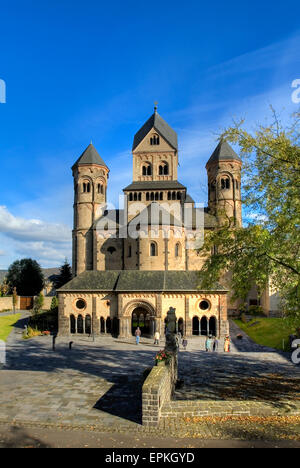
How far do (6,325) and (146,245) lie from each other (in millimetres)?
19791

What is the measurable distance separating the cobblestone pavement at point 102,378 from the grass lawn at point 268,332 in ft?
7.50

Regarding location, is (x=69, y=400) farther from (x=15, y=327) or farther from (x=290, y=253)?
(x=15, y=327)

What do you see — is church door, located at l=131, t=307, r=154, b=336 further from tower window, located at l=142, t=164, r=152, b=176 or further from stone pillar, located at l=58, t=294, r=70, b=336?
tower window, located at l=142, t=164, r=152, b=176

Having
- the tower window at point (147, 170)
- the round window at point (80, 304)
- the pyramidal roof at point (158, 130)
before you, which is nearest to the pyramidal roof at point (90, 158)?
the pyramidal roof at point (158, 130)

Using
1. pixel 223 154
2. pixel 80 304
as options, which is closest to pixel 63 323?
pixel 80 304

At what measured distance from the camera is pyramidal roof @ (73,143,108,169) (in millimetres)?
51344

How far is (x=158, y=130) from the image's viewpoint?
52.9 m

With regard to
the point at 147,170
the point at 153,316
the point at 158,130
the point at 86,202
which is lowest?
the point at 153,316

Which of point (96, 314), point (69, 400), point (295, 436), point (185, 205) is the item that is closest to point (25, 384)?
point (69, 400)

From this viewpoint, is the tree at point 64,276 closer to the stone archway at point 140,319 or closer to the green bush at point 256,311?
the stone archway at point 140,319

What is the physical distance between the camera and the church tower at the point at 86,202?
161 feet

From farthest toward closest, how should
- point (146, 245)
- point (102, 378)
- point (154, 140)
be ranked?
point (154, 140), point (146, 245), point (102, 378)

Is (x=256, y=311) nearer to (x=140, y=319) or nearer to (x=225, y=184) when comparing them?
(x=225, y=184)

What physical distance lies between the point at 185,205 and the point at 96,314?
2454 cm
